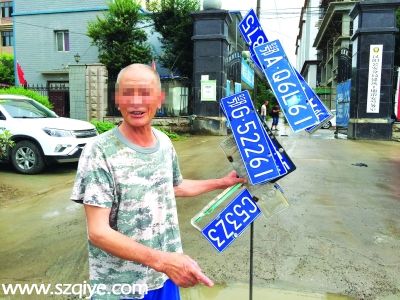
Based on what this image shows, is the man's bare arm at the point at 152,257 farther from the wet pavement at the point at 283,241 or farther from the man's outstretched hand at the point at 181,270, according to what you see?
the wet pavement at the point at 283,241

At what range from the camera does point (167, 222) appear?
1935 mm

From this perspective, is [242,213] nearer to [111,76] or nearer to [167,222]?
[167,222]

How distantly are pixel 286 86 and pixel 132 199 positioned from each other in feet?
3.61

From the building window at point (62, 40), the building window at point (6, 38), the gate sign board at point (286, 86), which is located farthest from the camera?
the building window at point (6, 38)

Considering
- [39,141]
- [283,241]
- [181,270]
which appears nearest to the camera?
[181,270]

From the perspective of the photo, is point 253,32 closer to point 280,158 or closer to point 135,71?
point 280,158

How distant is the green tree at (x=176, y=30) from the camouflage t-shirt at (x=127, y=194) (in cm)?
1953

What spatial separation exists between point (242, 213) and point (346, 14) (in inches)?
1163

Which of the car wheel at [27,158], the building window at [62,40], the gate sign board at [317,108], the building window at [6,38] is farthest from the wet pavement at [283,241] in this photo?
the building window at [6,38]

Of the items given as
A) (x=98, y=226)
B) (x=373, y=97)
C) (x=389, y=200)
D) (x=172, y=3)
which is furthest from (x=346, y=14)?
(x=98, y=226)

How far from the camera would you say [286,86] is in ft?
7.69

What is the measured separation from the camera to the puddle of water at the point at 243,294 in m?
3.43

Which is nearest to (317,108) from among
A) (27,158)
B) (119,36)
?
(27,158)

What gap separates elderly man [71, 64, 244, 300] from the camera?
1650 millimetres
